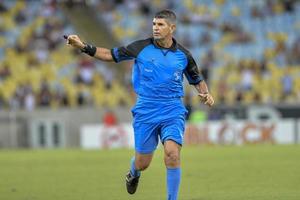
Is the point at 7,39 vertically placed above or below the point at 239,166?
above

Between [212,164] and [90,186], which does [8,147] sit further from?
A: [90,186]

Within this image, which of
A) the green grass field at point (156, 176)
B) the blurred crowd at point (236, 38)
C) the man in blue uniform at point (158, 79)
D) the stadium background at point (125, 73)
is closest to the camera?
the man in blue uniform at point (158, 79)

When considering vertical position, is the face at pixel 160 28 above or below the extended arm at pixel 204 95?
above

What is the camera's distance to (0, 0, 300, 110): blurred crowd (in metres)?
30.7

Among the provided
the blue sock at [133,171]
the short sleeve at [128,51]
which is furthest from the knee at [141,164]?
the short sleeve at [128,51]

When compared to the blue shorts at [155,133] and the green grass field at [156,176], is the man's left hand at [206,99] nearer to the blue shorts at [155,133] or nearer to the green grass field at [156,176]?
the blue shorts at [155,133]

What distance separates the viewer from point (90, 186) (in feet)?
43.4

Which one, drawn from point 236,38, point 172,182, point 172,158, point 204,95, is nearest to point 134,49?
point 204,95

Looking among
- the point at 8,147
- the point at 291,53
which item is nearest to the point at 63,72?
the point at 8,147

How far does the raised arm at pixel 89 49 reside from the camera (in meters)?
9.58

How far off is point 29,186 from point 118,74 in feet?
63.5

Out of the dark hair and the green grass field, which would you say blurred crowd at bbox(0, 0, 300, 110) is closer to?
the green grass field

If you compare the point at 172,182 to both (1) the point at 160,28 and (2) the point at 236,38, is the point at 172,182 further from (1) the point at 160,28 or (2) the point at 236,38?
(2) the point at 236,38

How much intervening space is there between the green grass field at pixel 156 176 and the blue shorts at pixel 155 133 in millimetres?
1404
